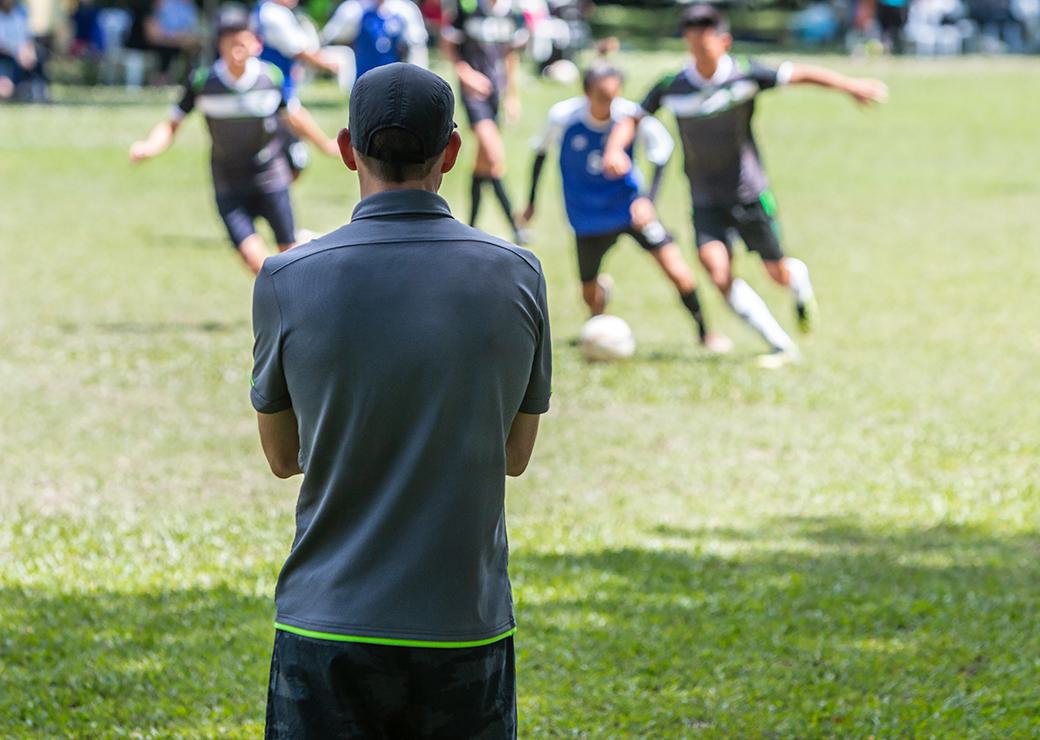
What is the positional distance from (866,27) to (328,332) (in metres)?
35.3

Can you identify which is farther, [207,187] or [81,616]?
[207,187]

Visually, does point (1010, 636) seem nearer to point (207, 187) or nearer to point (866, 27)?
point (207, 187)

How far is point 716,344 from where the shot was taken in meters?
10.2

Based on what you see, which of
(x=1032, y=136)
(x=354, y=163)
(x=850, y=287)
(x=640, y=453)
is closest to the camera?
(x=354, y=163)

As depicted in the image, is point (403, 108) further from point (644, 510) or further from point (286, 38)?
point (286, 38)

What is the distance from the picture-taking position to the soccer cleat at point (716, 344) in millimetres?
10078

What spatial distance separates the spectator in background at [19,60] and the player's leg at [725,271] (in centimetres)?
2031

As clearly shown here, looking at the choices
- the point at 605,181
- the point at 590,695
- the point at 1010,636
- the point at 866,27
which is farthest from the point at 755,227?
the point at 866,27

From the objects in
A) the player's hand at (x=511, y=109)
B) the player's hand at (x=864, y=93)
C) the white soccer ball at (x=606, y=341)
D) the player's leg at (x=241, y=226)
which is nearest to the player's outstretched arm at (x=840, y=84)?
the player's hand at (x=864, y=93)

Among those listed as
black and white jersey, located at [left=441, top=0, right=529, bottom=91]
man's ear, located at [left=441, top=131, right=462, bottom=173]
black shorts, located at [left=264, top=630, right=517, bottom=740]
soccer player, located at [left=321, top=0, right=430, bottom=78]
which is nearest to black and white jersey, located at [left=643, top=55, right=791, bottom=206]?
soccer player, located at [left=321, top=0, right=430, bottom=78]

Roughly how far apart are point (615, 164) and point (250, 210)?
2.47m

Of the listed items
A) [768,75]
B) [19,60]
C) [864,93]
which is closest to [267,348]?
[864,93]

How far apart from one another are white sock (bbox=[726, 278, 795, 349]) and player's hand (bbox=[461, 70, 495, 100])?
13.7 feet

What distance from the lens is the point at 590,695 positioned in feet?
15.8
